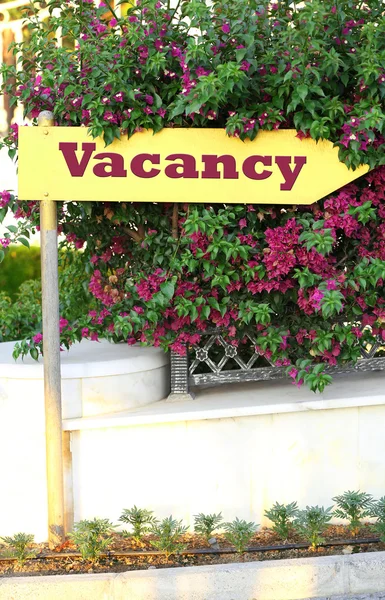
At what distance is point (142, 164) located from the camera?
12.8 feet

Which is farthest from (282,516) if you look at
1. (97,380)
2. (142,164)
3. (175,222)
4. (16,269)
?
(16,269)

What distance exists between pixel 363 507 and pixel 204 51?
2271mm

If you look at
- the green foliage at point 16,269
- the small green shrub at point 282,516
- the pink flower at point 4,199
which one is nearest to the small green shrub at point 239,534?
the small green shrub at point 282,516

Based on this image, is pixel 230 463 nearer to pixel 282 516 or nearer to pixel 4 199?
pixel 282 516

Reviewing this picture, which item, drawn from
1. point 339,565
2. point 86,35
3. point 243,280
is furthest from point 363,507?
point 86,35

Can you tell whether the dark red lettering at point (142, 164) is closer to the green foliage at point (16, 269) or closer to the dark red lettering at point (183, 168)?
the dark red lettering at point (183, 168)

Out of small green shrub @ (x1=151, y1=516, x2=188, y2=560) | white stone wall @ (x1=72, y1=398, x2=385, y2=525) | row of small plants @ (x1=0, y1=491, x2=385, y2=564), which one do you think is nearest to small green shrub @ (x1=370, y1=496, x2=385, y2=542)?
row of small plants @ (x1=0, y1=491, x2=385, y2=564)

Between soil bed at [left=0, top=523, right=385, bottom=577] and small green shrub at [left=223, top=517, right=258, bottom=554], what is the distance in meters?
0.05

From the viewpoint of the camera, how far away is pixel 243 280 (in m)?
4.18

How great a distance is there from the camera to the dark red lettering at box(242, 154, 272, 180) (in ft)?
12.9

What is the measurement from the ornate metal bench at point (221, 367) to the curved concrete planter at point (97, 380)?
0.12 m

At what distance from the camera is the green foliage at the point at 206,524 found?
4.01 meters

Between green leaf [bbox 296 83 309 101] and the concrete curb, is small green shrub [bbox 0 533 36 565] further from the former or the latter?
green leaf [bbox 296 83 309 101]

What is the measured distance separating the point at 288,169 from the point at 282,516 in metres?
1.62
